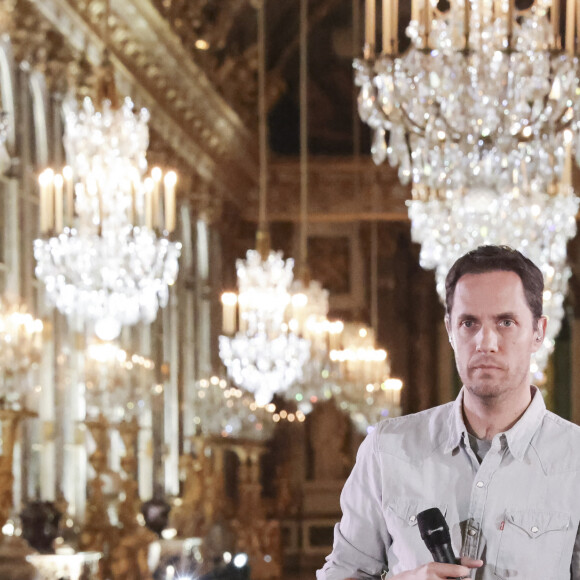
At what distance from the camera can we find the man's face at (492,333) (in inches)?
101

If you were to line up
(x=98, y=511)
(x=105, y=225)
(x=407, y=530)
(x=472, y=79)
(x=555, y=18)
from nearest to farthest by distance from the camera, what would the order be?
(x=407, y=530)
(x=555, y=18)
(x=472, y=79)
(x=105, y=225)
(x=98, y=511)

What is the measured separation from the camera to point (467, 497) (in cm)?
260

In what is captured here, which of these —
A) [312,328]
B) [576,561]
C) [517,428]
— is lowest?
[576,561]

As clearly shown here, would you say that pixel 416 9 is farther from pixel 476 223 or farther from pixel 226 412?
pixel 226 412

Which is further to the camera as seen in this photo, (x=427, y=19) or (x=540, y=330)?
(x=427, y=19)

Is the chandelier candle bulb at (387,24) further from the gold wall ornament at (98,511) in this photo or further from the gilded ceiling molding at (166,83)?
the gold wall ornament at (98,511)

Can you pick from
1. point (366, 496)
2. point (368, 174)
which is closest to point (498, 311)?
point (366, 496)

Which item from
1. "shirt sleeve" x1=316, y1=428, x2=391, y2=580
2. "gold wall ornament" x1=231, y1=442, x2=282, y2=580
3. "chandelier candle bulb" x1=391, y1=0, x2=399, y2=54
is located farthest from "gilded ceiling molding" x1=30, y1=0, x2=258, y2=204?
"shirt sleeve" x1=316, y1=428, x2=391, y2=580

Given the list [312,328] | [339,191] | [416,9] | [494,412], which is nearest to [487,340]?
[494,412]

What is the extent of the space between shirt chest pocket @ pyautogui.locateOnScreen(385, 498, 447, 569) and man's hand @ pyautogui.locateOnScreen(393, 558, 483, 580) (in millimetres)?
145

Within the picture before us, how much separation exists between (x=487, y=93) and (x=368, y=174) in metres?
13.2

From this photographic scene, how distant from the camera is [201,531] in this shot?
15.4 metres

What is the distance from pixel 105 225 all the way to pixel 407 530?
7.05 m

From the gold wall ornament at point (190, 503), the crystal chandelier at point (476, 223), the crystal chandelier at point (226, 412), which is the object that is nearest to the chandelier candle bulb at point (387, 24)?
the crystal chandelier at point (476, 223)
